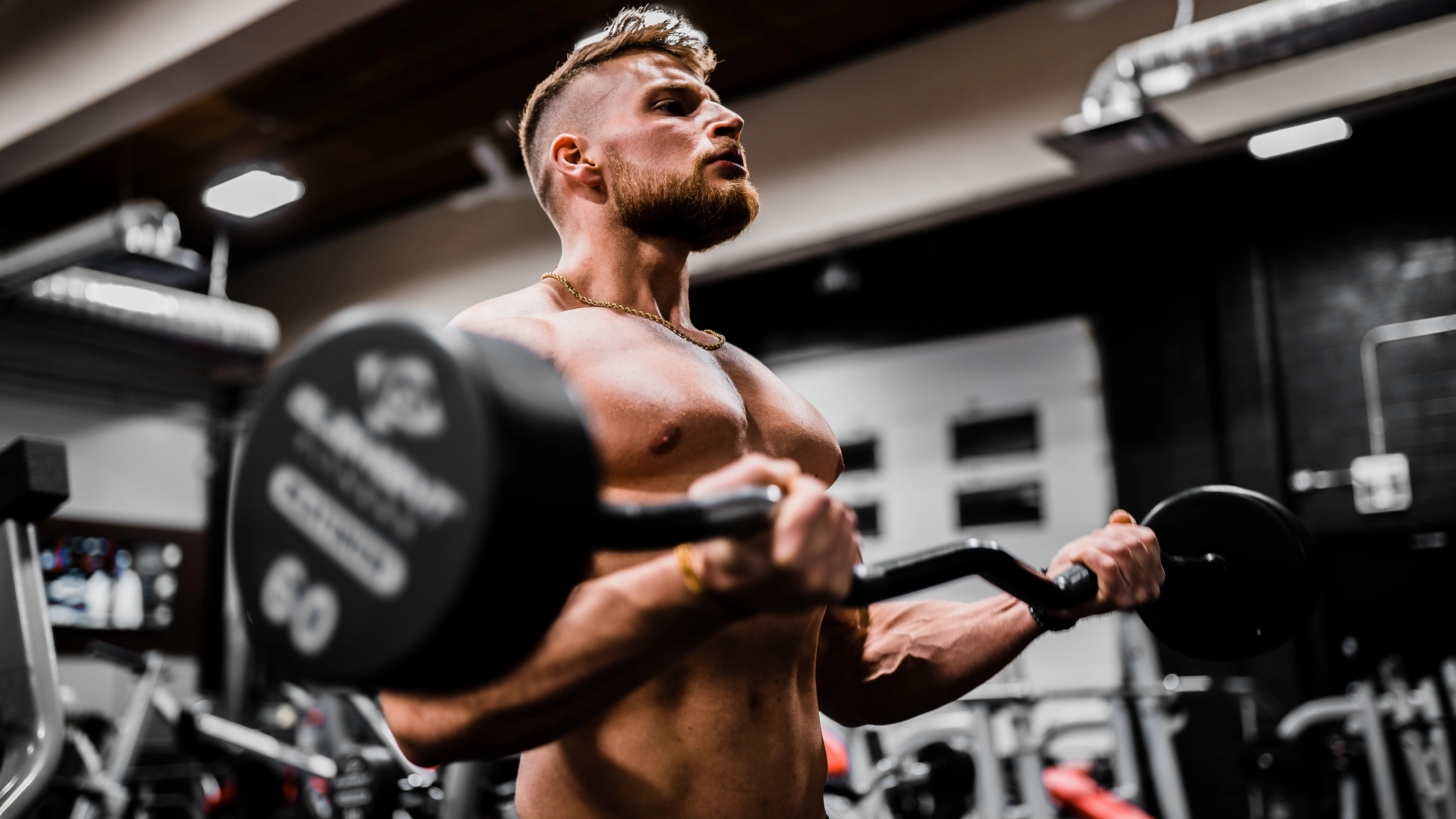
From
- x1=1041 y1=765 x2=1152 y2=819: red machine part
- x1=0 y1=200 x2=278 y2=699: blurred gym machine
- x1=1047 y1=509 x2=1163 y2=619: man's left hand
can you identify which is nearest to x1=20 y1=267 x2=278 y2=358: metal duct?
x1=0 y1=200 x2=278 y2=699: blurred gym machine

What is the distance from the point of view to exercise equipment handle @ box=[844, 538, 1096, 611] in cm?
89

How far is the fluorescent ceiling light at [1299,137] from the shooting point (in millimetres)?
5438

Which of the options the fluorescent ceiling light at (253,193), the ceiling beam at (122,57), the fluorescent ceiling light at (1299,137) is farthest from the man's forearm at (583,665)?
the fluorescent ceiling light at (253,193)

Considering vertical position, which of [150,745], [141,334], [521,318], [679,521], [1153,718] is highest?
[141,334]

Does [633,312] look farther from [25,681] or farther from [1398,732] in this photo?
[1398,732]

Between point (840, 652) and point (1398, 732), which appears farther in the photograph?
point (1398, 732)

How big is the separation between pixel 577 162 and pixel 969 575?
0.84 meters

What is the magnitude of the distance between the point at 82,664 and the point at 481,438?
9.62 m

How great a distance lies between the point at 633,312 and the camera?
154cm

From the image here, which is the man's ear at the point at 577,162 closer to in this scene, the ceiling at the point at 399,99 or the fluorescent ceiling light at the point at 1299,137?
the ceiling at the point at 399,99

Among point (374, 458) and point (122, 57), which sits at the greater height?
point (122, 57)

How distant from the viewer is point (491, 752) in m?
0.98

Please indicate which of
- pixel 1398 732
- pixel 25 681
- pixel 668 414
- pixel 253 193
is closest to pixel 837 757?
pixel 1398 732

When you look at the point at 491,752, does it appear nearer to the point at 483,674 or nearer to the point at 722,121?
the point at 483,674
